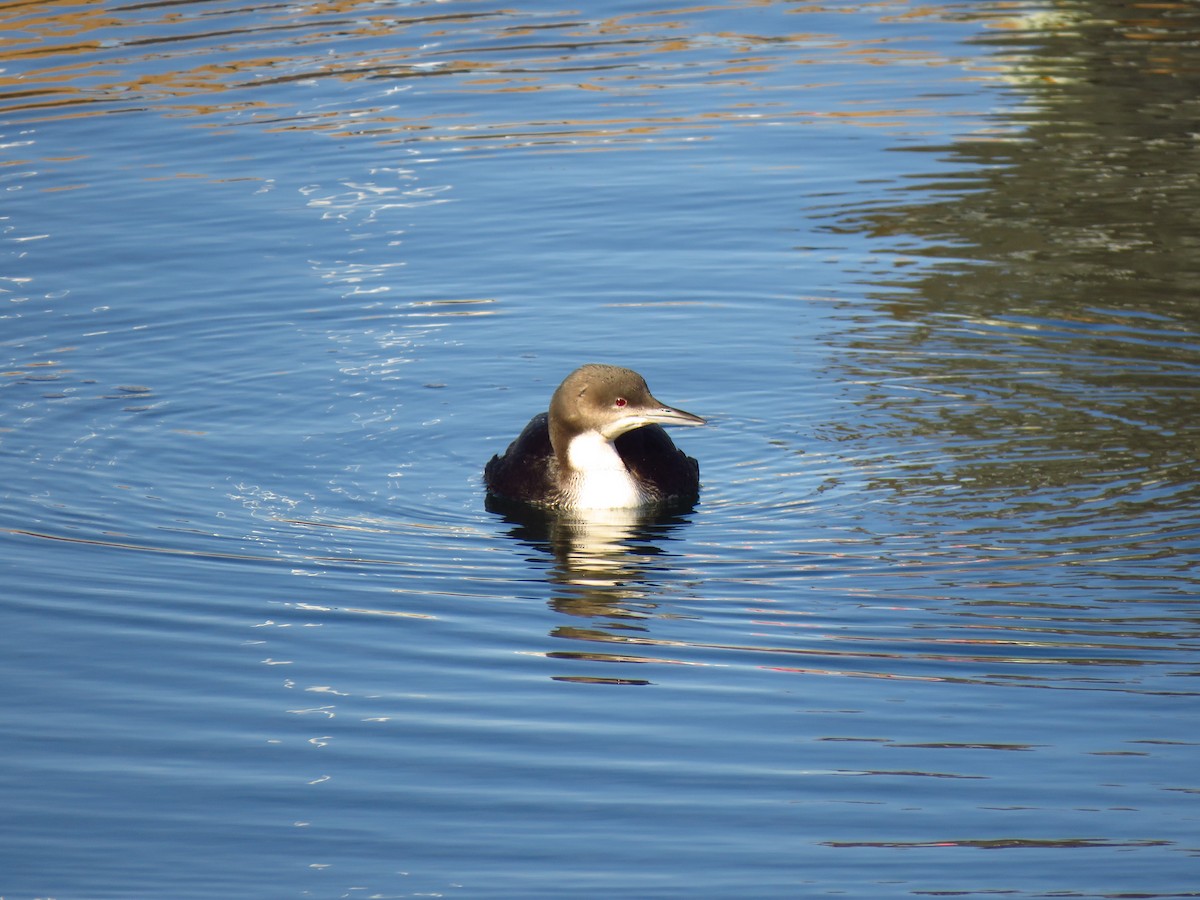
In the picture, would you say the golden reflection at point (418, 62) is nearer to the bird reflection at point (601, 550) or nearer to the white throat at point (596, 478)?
the white throat at point (596, 478)

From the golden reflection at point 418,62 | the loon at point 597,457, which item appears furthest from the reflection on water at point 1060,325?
the golden reflection at point 418,62

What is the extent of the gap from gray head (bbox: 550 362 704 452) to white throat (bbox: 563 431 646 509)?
69mm

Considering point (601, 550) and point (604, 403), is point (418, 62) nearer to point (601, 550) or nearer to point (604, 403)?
point (604, 403)

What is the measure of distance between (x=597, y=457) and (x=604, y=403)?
376 mm

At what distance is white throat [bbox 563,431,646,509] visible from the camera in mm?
11422

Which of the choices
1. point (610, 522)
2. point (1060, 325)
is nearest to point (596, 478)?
point (610, 522)

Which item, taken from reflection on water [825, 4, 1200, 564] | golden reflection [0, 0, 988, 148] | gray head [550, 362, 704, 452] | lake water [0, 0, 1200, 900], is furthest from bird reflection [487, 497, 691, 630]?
golden reflection [0, 0, 988, 148]

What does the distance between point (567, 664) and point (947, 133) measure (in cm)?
1207

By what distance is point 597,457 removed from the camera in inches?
451

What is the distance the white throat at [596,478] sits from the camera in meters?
11.4

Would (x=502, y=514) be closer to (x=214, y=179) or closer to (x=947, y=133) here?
(x=214, y=179)

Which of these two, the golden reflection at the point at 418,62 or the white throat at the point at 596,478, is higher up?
the golden reflection at the point at 418,62

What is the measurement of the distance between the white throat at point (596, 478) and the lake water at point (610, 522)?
0.21 meters

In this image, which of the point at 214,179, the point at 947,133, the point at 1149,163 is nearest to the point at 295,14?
the point at 214,179
